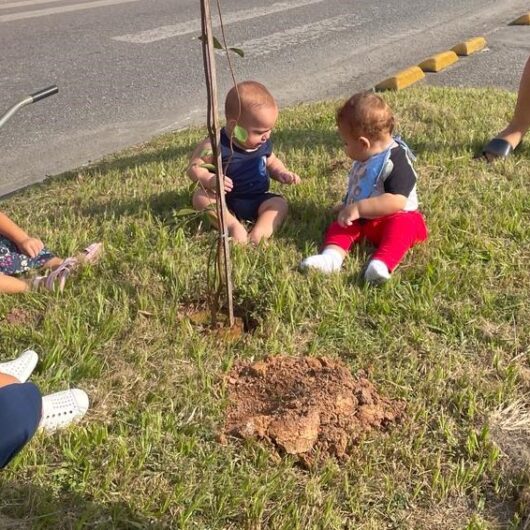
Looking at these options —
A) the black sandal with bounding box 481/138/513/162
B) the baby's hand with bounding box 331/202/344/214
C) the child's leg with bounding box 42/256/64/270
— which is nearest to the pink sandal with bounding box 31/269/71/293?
the child's leg with bounding box 42/256/64/270

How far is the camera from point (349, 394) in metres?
2.45

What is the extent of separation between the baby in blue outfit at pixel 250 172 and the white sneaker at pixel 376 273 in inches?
22.8

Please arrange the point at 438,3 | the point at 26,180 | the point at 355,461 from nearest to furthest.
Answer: the point at 355,461
the point at 26,180
the point at 438,3

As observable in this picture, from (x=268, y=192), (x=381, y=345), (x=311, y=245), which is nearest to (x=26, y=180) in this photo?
(x=268, y=192)

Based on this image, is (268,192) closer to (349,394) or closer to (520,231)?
(520,231)

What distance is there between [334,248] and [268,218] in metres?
0.43

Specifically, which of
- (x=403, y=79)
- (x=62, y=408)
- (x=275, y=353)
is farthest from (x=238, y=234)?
(x=403, y=79)

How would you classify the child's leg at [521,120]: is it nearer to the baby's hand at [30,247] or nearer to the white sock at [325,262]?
the white sock at [325,262]

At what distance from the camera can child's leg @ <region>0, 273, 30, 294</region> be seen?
3172 mm

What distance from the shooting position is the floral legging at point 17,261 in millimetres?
3367

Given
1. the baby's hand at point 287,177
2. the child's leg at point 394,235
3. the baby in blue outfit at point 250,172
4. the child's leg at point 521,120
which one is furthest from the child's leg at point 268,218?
the child's leg at point 521,120

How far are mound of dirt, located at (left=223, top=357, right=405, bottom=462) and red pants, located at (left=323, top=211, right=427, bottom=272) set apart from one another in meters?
0.76

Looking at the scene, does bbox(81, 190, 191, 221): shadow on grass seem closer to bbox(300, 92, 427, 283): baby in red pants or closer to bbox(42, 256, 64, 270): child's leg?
bbox(42, 256, 64, 270): child's leg

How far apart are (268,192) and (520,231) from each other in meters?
1.24
